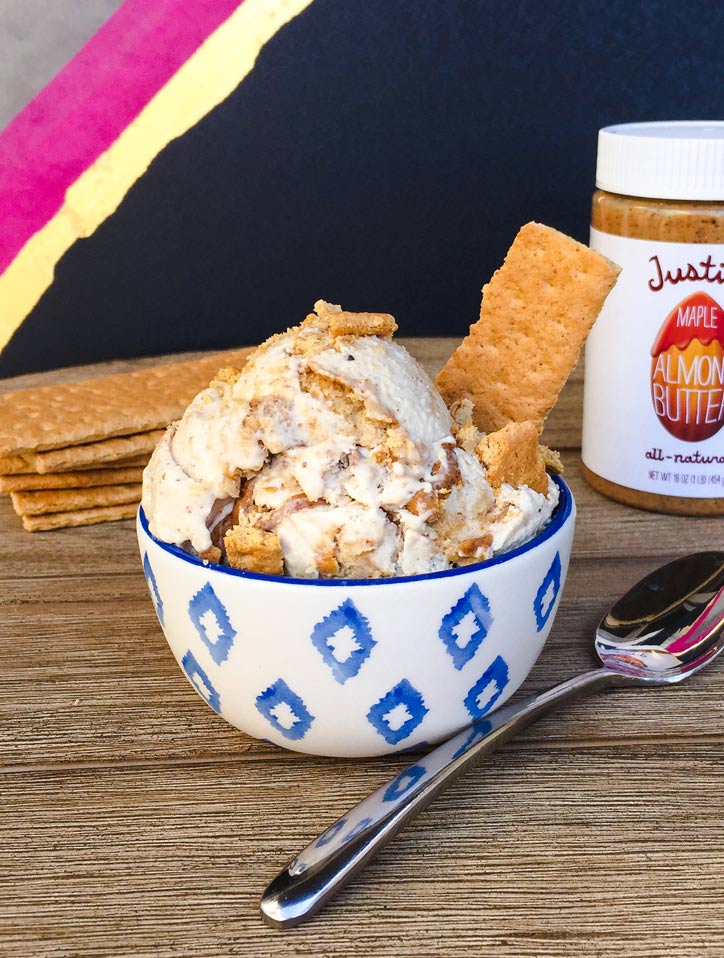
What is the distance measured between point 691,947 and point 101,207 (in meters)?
1.65

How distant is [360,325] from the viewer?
70 centimetres

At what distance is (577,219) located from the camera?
73.0 inches

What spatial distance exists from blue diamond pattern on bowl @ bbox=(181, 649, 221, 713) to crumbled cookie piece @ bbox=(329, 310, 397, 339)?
24 cm

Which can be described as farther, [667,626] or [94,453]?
[94,453]

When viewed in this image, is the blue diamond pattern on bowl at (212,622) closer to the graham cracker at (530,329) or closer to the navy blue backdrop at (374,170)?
the graham cracker at (530,329)

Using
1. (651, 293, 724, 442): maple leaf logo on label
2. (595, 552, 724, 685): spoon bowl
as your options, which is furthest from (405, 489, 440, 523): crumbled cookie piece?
(651, 293, 724, 442): maple leaf logo on label

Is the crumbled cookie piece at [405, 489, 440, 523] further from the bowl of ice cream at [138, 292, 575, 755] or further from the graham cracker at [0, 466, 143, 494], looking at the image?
the graham cracker at [0, 466, 143, 494]

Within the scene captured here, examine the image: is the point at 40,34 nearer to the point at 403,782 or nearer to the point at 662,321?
the point at 662,321

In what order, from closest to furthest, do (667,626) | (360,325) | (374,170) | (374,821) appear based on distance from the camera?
1. (374,821)
2. (360,325)
3. (667,626)
4. (374,170)

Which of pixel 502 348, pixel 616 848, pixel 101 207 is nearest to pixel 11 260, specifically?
pixel 101 207

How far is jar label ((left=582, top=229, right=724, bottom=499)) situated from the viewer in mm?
982

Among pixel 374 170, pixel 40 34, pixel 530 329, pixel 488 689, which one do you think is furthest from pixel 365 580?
pixel 40 34

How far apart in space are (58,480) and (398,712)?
23.5 inches

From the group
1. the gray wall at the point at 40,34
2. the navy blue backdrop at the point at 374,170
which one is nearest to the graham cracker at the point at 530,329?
the navy blue backdrop at the point at 374,170
